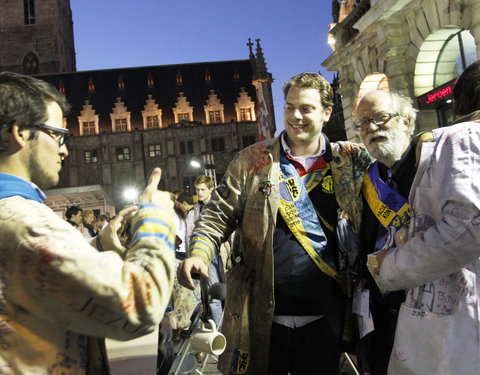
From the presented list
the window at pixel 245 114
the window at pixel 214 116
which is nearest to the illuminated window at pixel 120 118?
the window at pixel 214 116

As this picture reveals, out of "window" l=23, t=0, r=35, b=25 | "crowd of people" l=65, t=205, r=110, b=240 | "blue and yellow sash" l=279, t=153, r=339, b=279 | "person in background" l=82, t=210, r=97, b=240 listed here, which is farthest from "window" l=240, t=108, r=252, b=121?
"blue and yellow sash" l=279, t=153, r=339, b=279

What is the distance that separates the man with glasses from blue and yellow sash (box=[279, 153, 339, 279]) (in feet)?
4.35

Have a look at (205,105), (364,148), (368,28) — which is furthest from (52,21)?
(364,148)

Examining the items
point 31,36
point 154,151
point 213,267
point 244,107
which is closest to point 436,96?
point 213,267

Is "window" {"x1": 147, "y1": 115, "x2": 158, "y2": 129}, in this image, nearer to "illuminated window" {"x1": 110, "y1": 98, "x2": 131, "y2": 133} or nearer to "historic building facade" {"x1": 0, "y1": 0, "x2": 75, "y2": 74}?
"illuminated window" {"x1": 110, "y1": 98, "x2": 131, "y2": 133}

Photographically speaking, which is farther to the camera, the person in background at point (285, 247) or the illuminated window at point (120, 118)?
the illuminated window at point (120, 118)

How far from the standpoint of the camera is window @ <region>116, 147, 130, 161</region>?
2084 inches

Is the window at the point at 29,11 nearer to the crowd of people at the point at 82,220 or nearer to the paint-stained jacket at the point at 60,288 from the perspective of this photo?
the crowd of people at the point at 82,220

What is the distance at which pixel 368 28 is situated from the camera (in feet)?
43.1

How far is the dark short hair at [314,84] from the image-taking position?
2969mm

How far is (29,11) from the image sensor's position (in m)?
61.4

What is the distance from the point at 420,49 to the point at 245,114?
44482mm

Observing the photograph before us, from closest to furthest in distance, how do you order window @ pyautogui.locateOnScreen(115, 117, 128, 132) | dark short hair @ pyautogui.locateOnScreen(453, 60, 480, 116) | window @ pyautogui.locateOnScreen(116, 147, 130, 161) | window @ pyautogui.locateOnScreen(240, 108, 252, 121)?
1. dark short hair @ pyautogui.locateOnScreen(453, 60, 480, 116)
2. window @ pyautogui.locateOnScreen(116, 147, 130, 161)
3. window @ pyautogui.locateOnScreen(115, 117, 128, 132)
4. window @ pyautogui.locateOnScreen(240, 108, 252, 121)

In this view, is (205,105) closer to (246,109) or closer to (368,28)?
(246,109)
